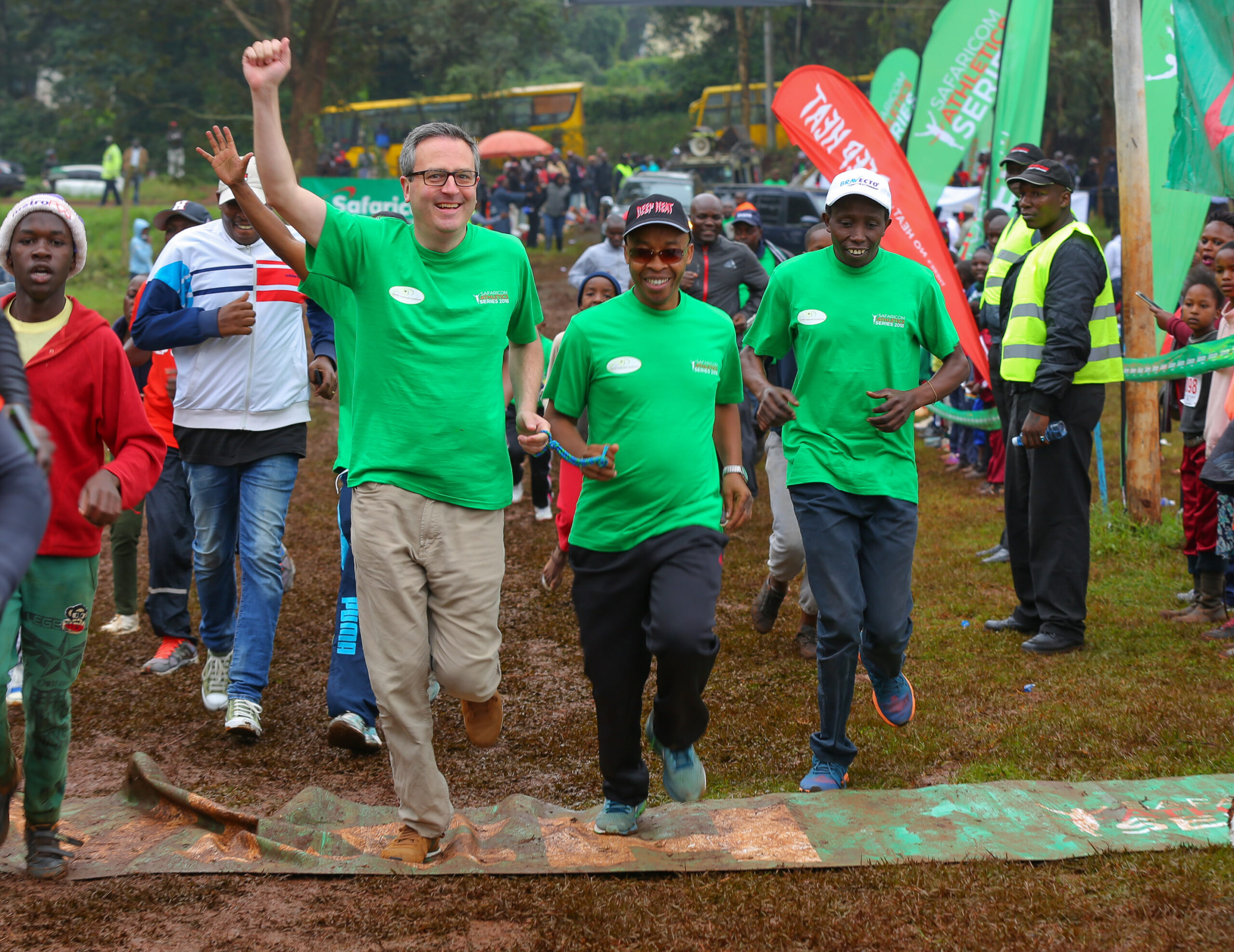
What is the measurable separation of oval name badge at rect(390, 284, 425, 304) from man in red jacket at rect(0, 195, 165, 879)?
939mm

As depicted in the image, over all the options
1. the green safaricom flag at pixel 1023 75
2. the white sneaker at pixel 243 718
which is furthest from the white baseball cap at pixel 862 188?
the green safaricom flag at pixel 1023 75

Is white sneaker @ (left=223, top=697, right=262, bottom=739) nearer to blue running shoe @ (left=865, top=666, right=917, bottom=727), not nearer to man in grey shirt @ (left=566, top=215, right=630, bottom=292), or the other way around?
blue running shoe @ (left=865, top=666, right=917, bottom=727)

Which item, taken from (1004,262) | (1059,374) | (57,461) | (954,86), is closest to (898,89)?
(954,86)

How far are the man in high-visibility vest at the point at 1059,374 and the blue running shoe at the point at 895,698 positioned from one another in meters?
1.91

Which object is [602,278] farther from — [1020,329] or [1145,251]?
[1145,251]

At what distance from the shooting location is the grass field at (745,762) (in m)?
3.60

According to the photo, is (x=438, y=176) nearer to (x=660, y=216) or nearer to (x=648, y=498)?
(x=660, y=216)

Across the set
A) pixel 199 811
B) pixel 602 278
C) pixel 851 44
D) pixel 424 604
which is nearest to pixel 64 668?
pixel 199 811

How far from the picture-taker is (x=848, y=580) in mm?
4699

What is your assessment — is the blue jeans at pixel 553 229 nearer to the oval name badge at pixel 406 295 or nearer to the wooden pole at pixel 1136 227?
the wooden pole at pixel 1136 227

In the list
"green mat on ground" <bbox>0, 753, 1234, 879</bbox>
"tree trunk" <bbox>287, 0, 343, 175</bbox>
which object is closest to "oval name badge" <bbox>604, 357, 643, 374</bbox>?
"green mat on ground" <bbox>0, 753, 1234, 879</bbox>

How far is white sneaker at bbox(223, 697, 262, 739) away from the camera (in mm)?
5586

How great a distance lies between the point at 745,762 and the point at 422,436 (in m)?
2.21

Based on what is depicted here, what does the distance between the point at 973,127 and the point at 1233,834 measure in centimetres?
1050
